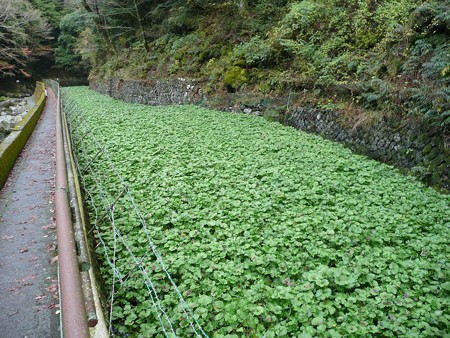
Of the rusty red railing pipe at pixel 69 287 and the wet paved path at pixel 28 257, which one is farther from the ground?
the rusty red railing pipe at pixel 69 287

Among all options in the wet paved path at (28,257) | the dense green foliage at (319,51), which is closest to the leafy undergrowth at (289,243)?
the wet paved path at (28,257)

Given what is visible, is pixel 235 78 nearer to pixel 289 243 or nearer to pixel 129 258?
pixel 289 243

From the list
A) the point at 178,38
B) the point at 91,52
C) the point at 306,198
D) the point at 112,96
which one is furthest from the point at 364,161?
the point at 91,52

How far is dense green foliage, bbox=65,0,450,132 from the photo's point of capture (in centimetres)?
803

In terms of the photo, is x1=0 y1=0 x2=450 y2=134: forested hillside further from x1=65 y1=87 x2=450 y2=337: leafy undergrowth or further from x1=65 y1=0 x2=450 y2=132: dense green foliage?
x1=65 y1=87 x2=450 y2=337: leafy undergrowth

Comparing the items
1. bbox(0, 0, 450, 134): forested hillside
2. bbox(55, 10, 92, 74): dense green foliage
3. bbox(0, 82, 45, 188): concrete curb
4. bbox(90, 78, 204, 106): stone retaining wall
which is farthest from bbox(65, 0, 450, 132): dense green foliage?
bbox(55, 10, 92, 74): dense green foliage

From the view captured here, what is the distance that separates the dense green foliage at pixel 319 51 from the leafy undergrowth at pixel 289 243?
1997 mm

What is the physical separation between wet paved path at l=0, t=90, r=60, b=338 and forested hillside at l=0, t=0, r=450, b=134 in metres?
7.92

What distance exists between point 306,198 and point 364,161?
295cm

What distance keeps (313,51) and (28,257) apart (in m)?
11.1

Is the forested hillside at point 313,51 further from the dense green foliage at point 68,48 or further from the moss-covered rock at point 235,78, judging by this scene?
the dense green foliage at point 68,48

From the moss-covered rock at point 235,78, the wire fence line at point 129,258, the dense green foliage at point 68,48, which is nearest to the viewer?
the wire fence line at point 129,258

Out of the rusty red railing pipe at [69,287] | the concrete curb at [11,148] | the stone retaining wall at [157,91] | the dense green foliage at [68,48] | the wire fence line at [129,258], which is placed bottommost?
the wire fence line at [129,258]

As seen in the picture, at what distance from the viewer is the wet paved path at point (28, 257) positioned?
3.34 m
